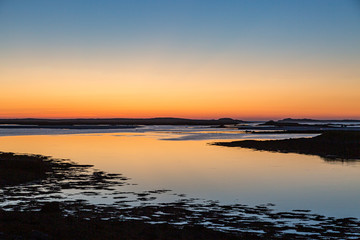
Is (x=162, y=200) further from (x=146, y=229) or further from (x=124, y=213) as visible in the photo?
(x=146, y=229)

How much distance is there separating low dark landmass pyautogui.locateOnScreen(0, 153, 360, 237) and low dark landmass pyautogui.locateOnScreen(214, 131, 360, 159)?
25917 millimetres

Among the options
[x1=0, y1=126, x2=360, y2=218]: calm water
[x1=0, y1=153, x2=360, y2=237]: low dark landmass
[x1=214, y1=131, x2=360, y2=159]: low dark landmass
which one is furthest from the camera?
[x1=214, y1=131, x2=360, y2=159]: low dark landmass

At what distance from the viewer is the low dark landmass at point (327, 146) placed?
4143 cm

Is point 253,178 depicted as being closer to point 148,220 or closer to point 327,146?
point 148,220

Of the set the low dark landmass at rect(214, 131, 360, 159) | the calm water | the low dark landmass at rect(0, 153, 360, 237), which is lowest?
the calm water

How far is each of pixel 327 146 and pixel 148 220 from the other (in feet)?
131

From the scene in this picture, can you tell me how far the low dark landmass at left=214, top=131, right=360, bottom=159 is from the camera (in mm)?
41434

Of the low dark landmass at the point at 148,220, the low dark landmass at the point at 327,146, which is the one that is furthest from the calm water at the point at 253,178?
the low dark landmass at the point at 327,146

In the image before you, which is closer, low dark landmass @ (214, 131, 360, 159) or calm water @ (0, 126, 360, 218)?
calm water @ (0, 126, 360, 218)

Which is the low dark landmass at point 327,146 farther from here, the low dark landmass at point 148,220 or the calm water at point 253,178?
the low dark landmass at point 148,220

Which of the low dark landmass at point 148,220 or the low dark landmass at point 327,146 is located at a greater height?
the low dark landmass at point 327,146

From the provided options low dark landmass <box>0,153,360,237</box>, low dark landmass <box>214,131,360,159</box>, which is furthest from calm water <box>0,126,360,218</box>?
low dark landmass <box>214,131,360,159</box>

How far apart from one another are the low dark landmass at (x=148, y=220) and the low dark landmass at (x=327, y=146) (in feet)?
85.0

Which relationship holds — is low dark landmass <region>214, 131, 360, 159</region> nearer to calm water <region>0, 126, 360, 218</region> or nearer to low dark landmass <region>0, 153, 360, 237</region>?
calm water <region>0, 126, 360, 218</region>
